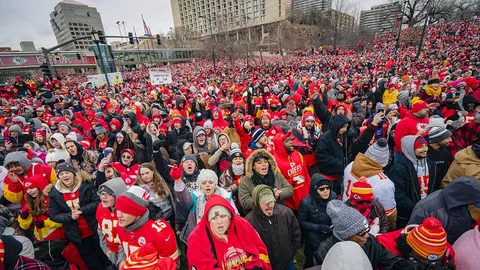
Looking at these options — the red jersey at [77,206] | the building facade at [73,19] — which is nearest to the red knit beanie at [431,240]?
the red jersey at [77,206]

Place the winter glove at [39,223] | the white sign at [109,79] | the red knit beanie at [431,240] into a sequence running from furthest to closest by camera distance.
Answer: the white sign at [109,79]
the winter glove at [39,223]
the red knit beanie at [431,240]

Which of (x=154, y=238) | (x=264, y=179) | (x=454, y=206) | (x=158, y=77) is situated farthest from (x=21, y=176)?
(x=158, y=77)

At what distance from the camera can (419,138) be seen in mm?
2777

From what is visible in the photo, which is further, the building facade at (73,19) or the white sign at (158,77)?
the building facade at (73,19)

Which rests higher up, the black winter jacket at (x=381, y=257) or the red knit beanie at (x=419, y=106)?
the red knit beanie at (x=419, y=106)

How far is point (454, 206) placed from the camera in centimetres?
205

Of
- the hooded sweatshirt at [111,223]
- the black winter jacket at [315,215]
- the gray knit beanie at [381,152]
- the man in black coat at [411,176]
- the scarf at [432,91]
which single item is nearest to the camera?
the black winter jacket at [315,215]

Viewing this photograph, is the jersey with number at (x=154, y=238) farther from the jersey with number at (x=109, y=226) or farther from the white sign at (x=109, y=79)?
the white sign at (x=109, y=79)

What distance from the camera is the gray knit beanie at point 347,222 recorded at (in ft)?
6.42

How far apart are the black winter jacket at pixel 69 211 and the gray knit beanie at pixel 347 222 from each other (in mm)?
3396

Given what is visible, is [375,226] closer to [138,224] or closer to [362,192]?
[362,192]

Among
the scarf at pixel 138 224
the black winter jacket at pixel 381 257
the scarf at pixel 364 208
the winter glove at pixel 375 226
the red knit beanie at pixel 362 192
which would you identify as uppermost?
the red knit beanie at pixel 362 192

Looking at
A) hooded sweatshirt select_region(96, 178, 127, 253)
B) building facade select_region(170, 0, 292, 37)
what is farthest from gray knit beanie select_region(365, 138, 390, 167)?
building facade select_region(170, 0, 292, 37)

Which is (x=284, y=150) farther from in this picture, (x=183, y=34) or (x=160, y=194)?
(x=183, y=34)
